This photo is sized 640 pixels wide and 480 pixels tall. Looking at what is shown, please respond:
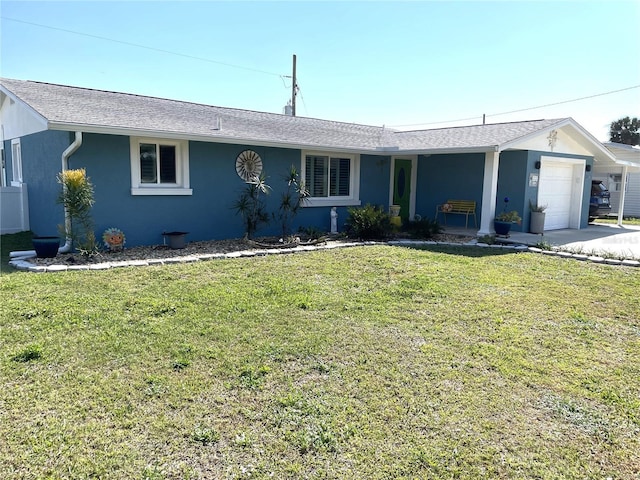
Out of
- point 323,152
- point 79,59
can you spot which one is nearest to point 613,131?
point 323,152

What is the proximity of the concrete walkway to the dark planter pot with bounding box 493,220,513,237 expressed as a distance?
0.65ft

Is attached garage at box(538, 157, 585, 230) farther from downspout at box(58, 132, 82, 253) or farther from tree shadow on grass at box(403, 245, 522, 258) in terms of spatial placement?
downspout at box(58, 132, 82, 253)

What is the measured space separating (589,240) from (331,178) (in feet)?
22.8

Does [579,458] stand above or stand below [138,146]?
below

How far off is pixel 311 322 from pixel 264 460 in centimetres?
227

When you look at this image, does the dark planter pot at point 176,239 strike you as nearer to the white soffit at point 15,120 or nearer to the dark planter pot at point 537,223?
the white soffit at point 15,120

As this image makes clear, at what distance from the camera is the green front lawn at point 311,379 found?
269cm

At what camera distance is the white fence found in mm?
10984

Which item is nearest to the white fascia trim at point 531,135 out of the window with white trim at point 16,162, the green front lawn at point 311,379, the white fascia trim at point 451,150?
the white fascia trim at point 451,150

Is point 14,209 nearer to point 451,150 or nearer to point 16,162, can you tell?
point 16,162

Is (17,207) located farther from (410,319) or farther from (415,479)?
(415,479)

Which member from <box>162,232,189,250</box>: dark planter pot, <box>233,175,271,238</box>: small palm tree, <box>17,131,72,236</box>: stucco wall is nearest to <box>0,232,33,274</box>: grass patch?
<box>17,131,72,236</box>: stucco wall

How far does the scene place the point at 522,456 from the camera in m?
2.77

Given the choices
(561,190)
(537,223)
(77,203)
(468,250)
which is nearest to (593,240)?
(537,223)
